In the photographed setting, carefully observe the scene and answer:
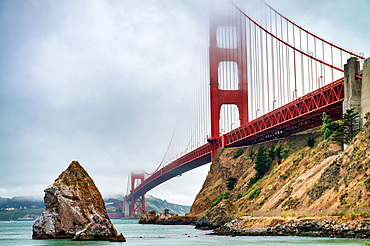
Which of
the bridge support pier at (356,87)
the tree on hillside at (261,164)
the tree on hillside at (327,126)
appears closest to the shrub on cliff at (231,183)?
the tree on hillside at (261,164)

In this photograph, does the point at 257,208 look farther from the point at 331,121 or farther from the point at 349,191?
the point at 349,191

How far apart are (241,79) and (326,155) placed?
39.4 meters

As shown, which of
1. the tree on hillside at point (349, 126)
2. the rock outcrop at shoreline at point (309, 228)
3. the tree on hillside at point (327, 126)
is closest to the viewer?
the rock outcrop at shoreline at point (309, 228)

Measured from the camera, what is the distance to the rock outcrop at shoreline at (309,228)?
37875mm

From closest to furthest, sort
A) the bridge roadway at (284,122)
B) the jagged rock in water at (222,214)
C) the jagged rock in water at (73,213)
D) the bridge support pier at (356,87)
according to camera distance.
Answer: the jagged rock in water at (73,213) < the bridge support pier at (356,87) < the bridge roadway at (284,122) < the jagged rock in water at (222,214)

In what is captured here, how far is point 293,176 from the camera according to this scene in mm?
61688

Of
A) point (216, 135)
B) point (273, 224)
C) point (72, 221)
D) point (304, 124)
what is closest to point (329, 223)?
point (273, 224)

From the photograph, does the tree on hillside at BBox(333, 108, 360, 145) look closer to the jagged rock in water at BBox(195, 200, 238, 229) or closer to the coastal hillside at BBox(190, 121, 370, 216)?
the coastal hillside at BBox(190, 121, 370, 216)

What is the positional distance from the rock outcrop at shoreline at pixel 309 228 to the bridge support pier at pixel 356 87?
43.0 ft

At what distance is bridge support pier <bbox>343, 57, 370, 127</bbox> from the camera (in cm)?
5188

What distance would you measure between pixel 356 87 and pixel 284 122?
15.5 m

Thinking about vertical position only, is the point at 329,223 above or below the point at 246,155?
below

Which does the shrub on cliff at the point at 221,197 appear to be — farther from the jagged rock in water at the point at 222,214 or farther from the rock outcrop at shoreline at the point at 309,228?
the rock outcrop at shoreline at the point at 309,228

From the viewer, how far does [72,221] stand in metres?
40.6
